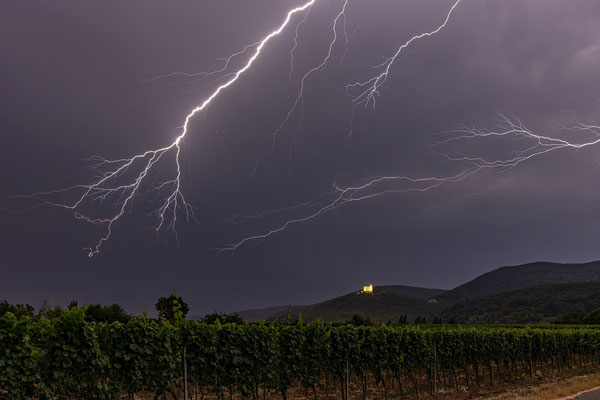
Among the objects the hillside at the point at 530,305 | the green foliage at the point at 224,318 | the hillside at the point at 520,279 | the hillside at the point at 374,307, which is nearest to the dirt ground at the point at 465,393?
the green foliage at the point at 224,318

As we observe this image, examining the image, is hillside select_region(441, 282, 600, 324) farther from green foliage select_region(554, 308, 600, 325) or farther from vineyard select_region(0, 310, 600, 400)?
vineyard select_region(0, 310, 600, 400)

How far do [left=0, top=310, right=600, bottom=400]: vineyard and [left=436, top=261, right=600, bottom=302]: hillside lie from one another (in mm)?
179567

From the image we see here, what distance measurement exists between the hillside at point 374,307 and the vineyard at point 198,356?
10946 cm

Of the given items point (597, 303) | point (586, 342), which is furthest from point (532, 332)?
point (597, 303)

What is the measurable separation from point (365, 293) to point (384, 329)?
14556 centimetres

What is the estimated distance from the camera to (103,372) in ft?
27.8

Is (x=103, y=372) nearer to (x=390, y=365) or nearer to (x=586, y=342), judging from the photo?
(x=390, y=365)

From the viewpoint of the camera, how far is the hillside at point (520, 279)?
183 metres

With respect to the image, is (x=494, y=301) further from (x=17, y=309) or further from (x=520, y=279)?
(x=17, y=309)

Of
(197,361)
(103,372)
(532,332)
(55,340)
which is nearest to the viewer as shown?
(55,340)

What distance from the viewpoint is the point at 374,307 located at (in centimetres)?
13812

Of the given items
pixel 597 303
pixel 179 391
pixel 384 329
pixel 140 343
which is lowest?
pixel 597 303

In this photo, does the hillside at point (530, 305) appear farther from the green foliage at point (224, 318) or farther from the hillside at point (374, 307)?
the green foliage at point (224, 318)

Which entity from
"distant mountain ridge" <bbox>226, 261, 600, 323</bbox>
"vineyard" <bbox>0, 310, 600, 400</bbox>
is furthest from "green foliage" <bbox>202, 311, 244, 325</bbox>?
"distant mountain ridge" <bbox>226, 261, 600, 323</bbox>
